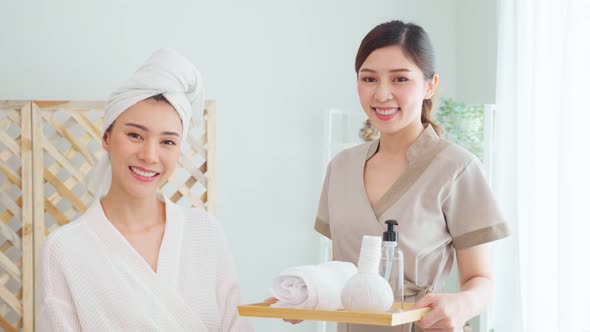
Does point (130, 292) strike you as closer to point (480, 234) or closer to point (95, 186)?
point (95, 186)

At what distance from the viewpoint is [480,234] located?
6.25ft

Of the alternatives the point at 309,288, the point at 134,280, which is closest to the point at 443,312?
the point at 309,288

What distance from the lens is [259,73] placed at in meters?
4.25

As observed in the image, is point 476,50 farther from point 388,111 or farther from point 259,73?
point 388,111

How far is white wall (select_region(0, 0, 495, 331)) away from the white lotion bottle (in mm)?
2465

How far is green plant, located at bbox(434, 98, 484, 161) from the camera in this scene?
12.3 ft

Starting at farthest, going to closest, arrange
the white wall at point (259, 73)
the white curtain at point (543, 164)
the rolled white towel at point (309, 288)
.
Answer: the white wall at point (259, 73) < the white curtain at point (543, 164) < the rolled white towel at point (309, 288)

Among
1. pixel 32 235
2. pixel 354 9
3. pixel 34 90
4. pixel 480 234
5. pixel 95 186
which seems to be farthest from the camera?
pixel 354 9

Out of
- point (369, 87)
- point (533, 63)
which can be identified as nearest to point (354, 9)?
point (533, 63)

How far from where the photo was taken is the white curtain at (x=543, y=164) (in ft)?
11.1

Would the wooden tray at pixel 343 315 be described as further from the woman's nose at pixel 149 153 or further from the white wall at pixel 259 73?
the white wall at pixel 259 73

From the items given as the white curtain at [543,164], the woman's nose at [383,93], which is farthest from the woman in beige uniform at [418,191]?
the white curtain at [543,164]

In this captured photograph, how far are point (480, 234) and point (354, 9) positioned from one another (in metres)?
2.71

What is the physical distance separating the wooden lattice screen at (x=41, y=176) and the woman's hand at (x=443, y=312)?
191 centimetres
